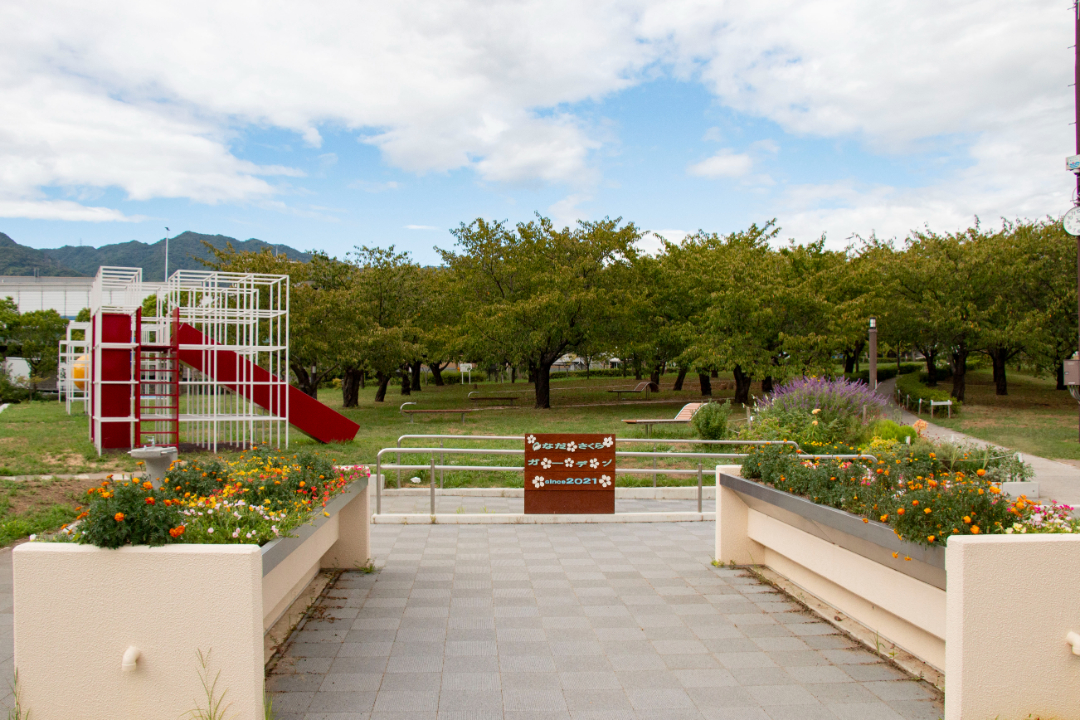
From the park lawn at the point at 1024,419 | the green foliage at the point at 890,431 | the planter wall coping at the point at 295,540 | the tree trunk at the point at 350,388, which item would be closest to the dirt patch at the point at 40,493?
the planter wall coping at the point at 295,540

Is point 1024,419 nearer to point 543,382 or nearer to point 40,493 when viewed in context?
point 543,382

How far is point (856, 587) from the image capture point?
4.31m

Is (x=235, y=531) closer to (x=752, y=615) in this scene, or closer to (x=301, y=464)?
(x=301, y=464)

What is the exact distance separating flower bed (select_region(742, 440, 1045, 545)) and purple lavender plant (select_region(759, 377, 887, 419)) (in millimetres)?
7288

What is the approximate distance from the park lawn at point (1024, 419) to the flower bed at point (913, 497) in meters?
13.1

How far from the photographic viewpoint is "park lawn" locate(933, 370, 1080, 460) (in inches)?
643

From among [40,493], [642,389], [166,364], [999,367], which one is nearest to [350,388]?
[166,364]

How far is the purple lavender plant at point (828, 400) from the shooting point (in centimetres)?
1262

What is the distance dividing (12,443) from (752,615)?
13.9 metres

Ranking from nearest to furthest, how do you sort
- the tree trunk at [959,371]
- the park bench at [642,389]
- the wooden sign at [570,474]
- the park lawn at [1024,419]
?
the wooden sign at [570,474]
the park lawn at [1024,419]
the tree trunk at [959,371]
the park bench at [642,389]

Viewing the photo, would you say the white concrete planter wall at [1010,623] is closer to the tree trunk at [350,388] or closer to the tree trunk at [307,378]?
the tree trunk at [307,378]

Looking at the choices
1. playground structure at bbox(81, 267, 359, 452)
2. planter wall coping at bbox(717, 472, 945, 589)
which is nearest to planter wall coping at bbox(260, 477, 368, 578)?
planter wall coping at bbox(717, 472, 945, 589)

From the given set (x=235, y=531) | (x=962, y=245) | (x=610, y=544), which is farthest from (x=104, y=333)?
(x=962, y=245)

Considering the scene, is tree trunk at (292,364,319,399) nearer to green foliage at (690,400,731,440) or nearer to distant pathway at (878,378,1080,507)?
green foliage at (690,400,731,440)
